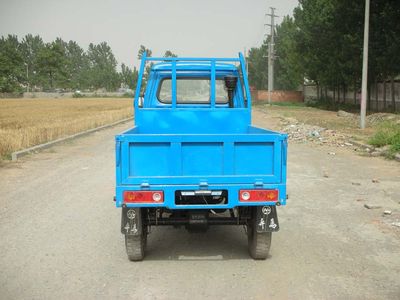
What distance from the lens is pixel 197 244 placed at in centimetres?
576

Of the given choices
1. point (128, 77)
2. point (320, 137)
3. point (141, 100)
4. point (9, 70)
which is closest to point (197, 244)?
point (141, 100)

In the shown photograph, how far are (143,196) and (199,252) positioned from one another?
1.21 m

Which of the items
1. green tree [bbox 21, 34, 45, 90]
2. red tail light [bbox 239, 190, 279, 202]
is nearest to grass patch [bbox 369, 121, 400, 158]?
red tail light [bbox 239, 190, 279, 202]

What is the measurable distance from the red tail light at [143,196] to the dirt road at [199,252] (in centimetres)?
74

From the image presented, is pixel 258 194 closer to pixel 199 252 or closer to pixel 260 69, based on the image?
pixel 199 252

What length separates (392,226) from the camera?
21.2ft

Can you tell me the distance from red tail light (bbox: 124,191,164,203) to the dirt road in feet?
2.42

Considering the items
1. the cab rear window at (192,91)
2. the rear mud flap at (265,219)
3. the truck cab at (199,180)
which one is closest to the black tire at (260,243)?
the truck cab at (199,180)

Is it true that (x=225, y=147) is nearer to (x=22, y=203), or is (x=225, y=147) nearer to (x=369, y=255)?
(x=369, y=255)

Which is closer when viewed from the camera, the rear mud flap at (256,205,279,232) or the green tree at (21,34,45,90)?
the rear mud flap at (256,205,279,232)

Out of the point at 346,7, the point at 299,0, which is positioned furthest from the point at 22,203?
the point at 299,0

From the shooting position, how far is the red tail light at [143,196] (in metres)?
4.60

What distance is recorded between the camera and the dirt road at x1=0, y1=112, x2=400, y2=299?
4336mm

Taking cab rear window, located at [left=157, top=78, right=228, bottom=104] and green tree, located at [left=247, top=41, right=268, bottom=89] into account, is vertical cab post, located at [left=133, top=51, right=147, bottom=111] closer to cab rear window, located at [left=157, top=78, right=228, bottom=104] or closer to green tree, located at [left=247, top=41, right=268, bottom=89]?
cab rear window, located at [left=157, top=78, right=228, bottom=104]
